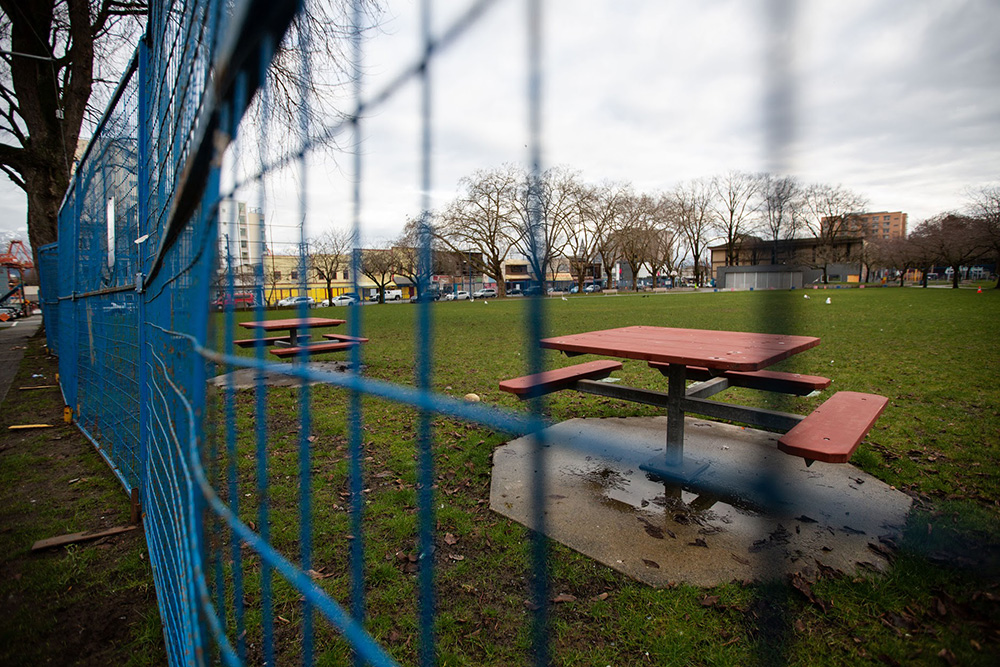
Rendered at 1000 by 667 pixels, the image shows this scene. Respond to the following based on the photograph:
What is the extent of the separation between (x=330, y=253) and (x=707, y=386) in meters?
3.16

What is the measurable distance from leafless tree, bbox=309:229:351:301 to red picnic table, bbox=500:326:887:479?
1.05 meters

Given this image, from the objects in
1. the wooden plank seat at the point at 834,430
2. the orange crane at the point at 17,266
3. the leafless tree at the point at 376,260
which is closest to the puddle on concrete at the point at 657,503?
the wooden plank seat at the point at 834,430

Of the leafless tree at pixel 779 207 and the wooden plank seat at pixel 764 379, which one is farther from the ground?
the leafless tree at pixel 779 207

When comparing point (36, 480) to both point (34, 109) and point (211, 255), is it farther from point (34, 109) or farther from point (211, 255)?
point (34, 109)

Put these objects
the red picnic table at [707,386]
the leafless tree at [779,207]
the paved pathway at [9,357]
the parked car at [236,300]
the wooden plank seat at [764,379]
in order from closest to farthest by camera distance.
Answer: the leafless tree at [779,207]
the parked car at [236,300]
the red picnic table at [707,386]
the wooden plank seat at [764,379]
the paved pathway at [9,357]

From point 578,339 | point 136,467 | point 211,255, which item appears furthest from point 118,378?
point 211,255

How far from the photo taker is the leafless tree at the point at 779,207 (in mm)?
469

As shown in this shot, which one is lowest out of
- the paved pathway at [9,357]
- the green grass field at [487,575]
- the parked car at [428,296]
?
the paved pathway at [9,357]

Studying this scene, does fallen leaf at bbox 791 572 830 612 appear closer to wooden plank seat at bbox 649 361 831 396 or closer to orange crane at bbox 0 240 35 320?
wooden plank seat at bbox 649 361 831 396

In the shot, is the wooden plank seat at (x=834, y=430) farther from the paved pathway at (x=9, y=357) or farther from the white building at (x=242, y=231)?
the paved pathway at (x=9, y=357)

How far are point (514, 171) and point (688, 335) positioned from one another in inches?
145

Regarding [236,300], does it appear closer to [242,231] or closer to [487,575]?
[242,231]

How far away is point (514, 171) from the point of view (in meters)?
0.57

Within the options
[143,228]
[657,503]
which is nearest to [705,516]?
[657,503]
